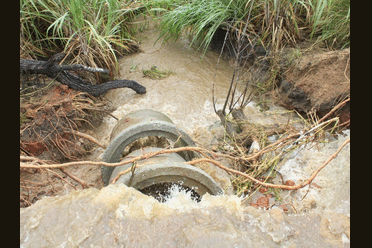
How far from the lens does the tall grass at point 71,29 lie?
4.24 m

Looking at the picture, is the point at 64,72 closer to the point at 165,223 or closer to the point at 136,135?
the point at 136,135

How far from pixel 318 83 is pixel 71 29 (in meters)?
3.92

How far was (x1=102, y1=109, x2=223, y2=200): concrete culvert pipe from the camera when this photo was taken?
2.25 m

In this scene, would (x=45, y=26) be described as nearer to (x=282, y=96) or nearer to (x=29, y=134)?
(x=29, y=134)

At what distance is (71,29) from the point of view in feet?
14.6

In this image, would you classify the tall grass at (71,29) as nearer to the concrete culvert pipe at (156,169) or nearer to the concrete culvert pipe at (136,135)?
the concrete culvert pipe at (156,169)

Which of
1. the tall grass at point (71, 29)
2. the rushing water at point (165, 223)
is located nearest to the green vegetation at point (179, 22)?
the tall grass at point (71, 29)

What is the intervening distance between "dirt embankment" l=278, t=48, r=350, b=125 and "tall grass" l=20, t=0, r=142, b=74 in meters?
2.86

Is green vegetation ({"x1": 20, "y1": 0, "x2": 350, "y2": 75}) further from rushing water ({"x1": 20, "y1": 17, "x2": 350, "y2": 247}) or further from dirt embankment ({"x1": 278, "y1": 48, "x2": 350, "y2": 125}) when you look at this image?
rushing water ({"x1": 20, "y1": 17, "x2": 350, "y2": 247})

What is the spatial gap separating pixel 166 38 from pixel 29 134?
315cm

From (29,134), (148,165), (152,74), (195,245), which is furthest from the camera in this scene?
(152,74)

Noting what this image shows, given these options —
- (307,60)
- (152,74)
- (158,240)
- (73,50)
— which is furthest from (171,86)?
(158,240)

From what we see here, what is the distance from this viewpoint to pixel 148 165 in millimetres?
2250

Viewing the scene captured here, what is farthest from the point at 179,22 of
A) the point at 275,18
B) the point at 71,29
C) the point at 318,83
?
the point at 318,83
